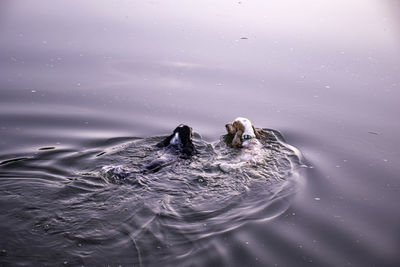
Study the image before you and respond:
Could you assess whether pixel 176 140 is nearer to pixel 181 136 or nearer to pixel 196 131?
pixel 181 136

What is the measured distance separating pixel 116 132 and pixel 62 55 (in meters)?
3.55

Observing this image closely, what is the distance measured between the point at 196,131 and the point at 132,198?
277 centimetres

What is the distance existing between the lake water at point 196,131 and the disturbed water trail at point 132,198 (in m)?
0.03

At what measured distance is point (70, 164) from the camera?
7371 mm

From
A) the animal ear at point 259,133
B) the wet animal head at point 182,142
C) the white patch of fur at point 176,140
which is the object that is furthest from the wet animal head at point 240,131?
the white patch of fur at point 176,140

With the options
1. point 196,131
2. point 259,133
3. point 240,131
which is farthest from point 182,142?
point 259,133

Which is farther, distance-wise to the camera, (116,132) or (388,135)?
(388,135)

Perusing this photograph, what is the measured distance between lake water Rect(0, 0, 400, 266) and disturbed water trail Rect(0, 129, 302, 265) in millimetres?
25

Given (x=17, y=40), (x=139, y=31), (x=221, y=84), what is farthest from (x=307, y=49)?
(x=17, y=40)

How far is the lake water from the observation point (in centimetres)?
583

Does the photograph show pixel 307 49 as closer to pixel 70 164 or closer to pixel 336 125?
pixel 336 125

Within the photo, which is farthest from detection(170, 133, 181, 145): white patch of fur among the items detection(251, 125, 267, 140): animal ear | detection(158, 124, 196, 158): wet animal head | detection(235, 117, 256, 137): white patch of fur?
detection(251, 125, 267, 140): animal ear

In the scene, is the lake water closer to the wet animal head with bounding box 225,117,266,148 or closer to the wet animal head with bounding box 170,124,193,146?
the wet animal head with bounding box 225,117,266,148

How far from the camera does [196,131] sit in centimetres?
892
